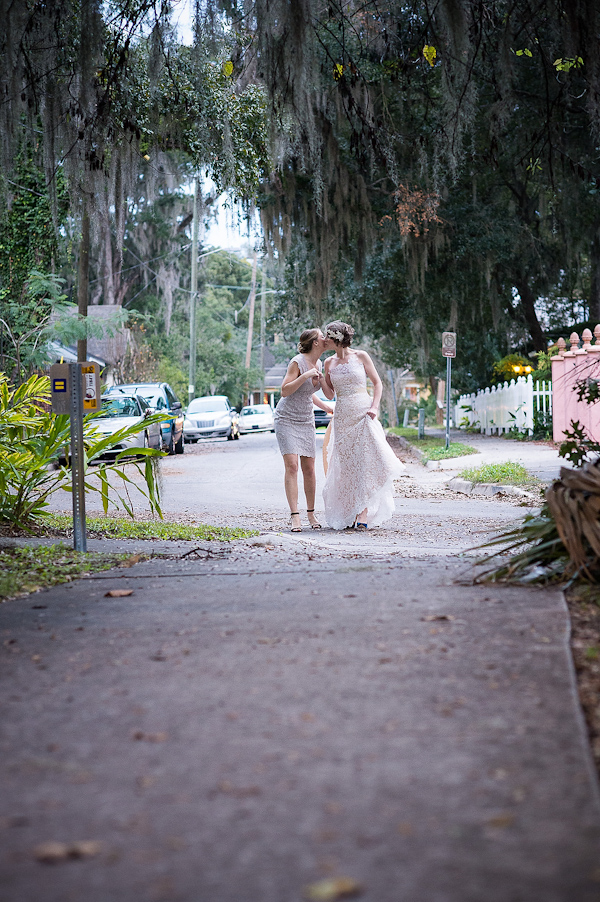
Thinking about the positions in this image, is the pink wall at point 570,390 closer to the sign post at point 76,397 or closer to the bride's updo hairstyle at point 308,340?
the bride's updo hairstyle at point 308,340

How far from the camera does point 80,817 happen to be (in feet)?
6.67

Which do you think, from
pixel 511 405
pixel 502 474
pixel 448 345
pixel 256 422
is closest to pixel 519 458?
pixel 502 474

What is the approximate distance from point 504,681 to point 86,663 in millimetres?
1473

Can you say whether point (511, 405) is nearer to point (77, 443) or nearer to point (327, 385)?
point (327, 385)

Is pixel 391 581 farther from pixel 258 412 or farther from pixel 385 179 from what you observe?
pixel 258 412

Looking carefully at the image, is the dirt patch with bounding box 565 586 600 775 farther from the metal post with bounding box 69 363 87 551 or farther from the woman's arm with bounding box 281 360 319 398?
the woman's arm with bounding box 281 360 319 398

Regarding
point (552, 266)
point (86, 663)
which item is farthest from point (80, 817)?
point (552, 266)

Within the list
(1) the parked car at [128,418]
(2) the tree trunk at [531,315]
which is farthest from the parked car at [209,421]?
(2) the tree trunk at [531,315]

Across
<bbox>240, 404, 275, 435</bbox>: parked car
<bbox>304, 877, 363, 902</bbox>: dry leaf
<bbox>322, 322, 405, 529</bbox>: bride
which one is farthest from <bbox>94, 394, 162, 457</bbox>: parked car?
<bbox>240, 404, 275, 435</bbox>: parked car

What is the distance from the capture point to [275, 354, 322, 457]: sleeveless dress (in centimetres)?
880

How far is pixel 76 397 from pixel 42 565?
4.32 ft

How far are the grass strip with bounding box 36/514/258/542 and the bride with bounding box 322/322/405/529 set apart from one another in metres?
0.94

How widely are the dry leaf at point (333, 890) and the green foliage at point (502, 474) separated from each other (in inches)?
445

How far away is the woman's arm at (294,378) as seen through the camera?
8.60 meters
